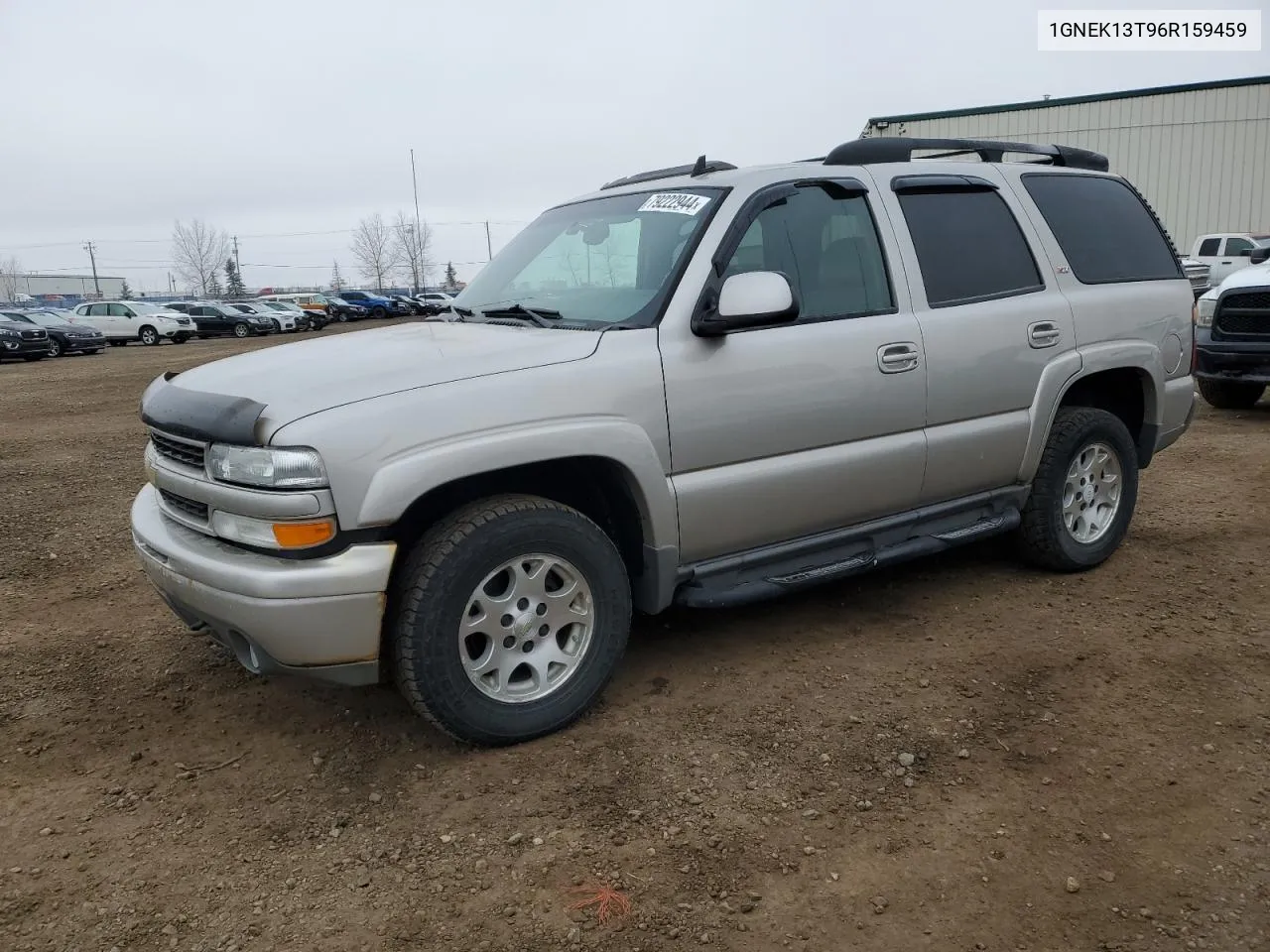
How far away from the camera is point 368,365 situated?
126 inches

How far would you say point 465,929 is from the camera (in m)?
2.41

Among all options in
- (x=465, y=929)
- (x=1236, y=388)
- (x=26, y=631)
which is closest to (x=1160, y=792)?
(x=465, y=929)

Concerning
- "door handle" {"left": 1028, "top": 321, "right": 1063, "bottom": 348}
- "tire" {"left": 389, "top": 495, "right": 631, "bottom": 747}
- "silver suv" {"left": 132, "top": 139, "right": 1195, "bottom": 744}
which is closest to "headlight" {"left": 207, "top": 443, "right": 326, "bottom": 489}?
"silver suv" {"left": 132, "top": 139, "right": 1195, "bottom": 744}

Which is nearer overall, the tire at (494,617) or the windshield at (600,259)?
the tire at (494,617)

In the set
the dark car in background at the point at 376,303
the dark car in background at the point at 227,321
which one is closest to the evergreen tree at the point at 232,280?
the dark car in background at the point at 376,303

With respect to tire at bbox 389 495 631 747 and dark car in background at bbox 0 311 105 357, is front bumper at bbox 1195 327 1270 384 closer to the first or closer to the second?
tire at bbox 389 495 631 747

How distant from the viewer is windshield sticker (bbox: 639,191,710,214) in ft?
12.1

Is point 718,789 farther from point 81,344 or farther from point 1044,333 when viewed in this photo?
point 81,344

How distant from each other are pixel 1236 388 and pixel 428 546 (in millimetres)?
9882

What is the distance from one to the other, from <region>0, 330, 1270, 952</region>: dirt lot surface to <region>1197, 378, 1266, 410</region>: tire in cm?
636

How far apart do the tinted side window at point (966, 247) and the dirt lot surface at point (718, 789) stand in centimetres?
142

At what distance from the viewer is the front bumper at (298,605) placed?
285 centimetres

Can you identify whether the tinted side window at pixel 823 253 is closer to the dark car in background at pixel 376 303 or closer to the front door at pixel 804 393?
the front door at pixel 804 393

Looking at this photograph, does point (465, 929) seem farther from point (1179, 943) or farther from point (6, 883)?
point (1179, 943)
